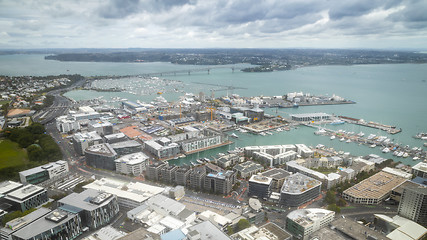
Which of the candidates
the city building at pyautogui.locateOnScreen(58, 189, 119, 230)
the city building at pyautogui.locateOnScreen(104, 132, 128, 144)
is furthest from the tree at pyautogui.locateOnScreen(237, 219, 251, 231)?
the city building at pyautogui.locateOnScreen(104, 132, 128, 144)

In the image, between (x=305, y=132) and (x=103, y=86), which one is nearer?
(x=305, y=132)

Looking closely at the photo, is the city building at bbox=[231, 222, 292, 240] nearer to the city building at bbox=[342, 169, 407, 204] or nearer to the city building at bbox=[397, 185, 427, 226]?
the city building at bbox=[342, 169, 407, 204]

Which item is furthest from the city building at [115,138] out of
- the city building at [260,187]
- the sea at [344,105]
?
the city building at [260,187]

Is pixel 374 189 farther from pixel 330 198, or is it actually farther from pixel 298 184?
pixel 298 184

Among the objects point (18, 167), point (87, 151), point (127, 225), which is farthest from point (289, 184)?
point (18, 167)

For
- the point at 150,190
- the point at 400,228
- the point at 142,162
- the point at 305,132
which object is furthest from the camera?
Result: the point at 305,132

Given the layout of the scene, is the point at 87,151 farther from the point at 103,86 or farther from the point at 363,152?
the point at 103,86

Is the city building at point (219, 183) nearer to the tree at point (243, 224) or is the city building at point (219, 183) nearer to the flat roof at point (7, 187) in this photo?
the tree at point (243, 224)
